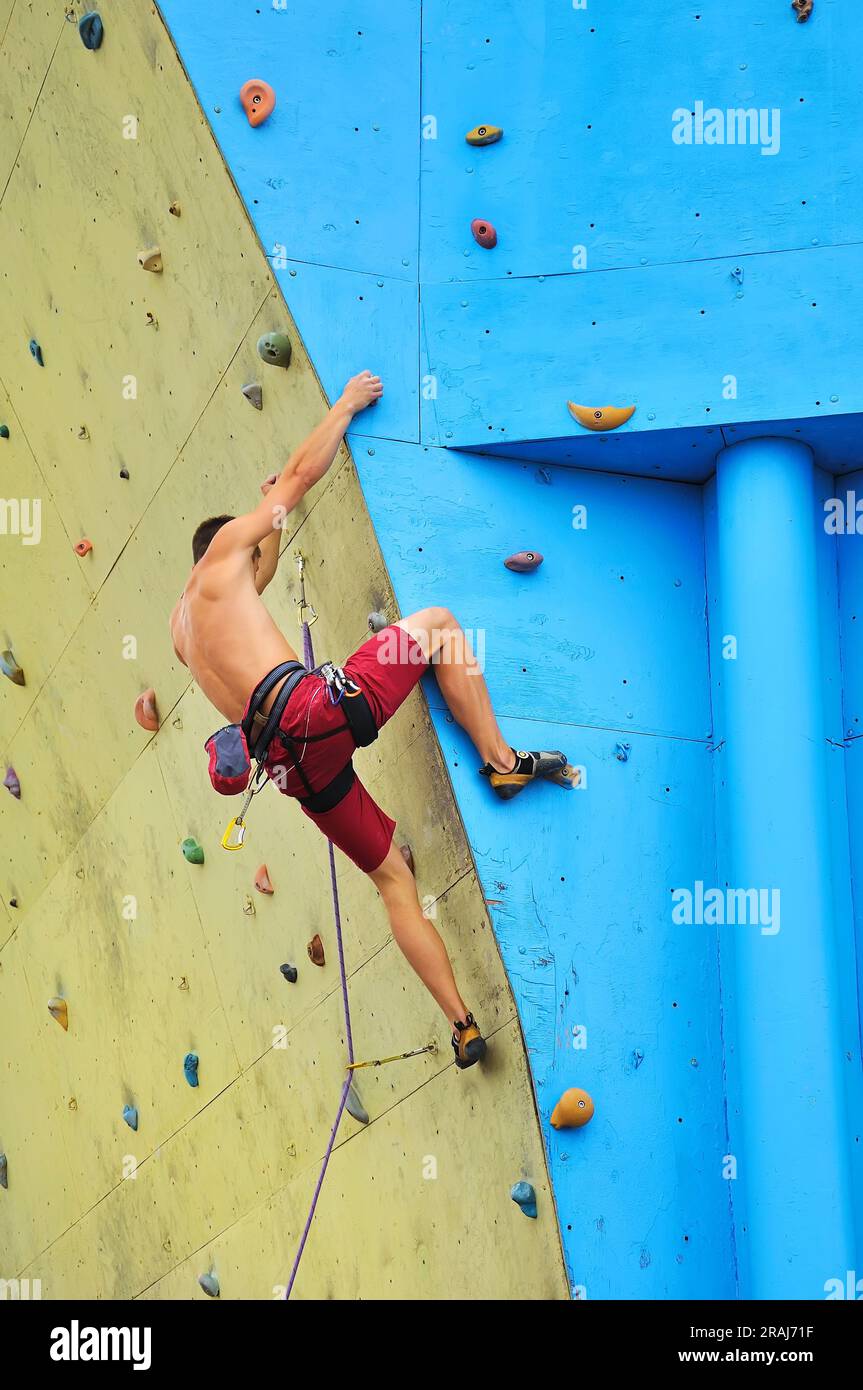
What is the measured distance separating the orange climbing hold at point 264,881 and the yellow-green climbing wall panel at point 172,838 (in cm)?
7

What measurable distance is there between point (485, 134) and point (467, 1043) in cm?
251

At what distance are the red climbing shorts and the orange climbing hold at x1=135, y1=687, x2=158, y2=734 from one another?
1.66 m

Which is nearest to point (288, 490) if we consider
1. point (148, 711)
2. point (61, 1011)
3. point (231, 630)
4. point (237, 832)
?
point (231, 630)

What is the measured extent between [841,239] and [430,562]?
4.59ft

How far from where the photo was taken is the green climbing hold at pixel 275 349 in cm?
529

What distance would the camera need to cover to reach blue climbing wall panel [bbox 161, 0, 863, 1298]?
16.5ft

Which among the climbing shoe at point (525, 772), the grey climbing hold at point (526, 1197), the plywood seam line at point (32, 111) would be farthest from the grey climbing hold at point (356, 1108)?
the plywood seam line at point (32, 111)

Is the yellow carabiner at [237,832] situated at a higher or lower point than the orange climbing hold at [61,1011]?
lower

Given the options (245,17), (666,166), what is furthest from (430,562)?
(245,17)

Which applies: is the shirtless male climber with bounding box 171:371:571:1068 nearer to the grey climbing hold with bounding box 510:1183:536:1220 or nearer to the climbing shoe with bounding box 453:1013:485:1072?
the climbing shoe with bounding box 453:1013:485:1072

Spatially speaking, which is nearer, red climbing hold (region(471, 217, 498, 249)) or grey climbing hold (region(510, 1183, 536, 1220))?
grey climbing hold (region(510, 1183, 536, 1220))

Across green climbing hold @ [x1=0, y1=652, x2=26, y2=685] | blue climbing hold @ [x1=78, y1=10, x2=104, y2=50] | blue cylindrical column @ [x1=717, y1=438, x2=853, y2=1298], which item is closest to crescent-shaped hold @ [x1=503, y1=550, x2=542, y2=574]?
blue cylindrical column @ [x1=717, y1=438, x2=853, y2=1298]

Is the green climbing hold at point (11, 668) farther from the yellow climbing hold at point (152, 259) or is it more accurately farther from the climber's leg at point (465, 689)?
the climber's leg at point (465, 689)

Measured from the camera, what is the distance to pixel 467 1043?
4977 millimetres
